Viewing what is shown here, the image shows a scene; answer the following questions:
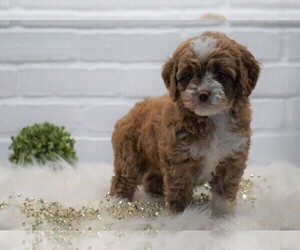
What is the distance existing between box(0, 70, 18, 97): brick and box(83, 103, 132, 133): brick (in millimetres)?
244

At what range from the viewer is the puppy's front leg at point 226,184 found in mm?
1883

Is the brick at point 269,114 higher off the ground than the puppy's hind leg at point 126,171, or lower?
higher

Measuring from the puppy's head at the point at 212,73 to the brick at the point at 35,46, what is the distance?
40 centimetres

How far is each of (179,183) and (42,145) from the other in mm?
796

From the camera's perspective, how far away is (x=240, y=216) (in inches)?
71.8

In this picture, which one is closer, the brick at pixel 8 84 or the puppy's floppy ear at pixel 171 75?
the puppy's floppy ear at pixel 171 75

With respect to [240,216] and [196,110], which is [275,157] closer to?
[240,216]

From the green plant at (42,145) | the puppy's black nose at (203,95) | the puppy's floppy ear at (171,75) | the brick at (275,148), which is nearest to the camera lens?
the puppy's black nose at (203,95)

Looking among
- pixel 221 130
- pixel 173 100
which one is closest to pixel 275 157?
pixel 221 130

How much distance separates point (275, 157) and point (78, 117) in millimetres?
648
